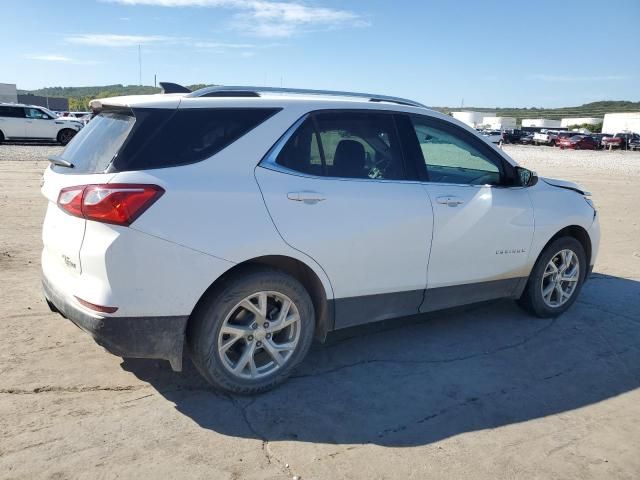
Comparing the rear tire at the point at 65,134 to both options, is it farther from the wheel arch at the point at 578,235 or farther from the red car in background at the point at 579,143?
→ the red car in background at the point at 579,143

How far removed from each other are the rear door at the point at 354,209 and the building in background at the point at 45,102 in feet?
300

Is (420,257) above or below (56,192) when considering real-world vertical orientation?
below

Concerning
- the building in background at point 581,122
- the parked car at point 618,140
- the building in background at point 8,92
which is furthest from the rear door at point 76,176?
A: the building in background at point 581,122

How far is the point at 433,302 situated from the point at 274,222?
A: 159 cm

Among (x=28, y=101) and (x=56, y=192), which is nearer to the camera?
(x=56, y=192)

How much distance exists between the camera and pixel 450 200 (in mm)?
4168

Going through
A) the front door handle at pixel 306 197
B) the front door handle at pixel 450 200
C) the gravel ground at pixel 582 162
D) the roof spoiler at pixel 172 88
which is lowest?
the gravel ground at pixel 582 162

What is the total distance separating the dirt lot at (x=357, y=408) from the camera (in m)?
2.91

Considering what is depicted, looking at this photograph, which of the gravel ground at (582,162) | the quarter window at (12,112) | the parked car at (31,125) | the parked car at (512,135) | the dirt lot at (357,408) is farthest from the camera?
the parked car at (512,135)

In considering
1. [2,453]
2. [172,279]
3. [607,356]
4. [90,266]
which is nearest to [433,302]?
[607,356]

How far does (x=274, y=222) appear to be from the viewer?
3.36 metres

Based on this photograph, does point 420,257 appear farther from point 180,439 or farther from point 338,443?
point 180,439

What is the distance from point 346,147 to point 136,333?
5.95ft

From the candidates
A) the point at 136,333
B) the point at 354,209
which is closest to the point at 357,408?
the point at 354,209
